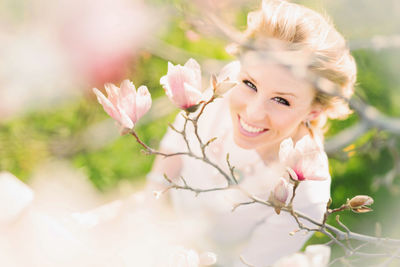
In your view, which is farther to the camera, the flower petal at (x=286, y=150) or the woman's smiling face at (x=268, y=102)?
the woman's smiling face at (x=268, y=102)

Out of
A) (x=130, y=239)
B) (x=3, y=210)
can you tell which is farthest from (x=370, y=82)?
(x=3, y=210)

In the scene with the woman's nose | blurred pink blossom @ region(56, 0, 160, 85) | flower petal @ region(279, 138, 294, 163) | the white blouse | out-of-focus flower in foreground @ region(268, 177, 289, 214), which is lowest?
the white blouse

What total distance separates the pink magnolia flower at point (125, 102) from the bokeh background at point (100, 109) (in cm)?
81

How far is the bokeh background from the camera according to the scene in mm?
1425

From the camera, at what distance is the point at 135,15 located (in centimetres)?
114

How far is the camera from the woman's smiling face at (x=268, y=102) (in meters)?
0.72

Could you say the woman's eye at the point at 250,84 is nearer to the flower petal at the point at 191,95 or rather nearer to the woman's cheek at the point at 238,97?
the woman's cheek at the point at 238,97

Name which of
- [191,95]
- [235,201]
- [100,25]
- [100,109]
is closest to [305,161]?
[191,95]

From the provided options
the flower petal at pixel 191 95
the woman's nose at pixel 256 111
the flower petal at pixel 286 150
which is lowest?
the flower petal at pixel 286 150

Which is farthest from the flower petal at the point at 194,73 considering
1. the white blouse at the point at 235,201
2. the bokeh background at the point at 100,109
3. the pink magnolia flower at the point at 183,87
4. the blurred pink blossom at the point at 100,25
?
the bokeh background at the point at 100,109

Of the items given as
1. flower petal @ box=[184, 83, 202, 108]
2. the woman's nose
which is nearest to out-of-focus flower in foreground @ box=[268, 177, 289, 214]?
flower petal @ box=[184, 83, 202, 108]

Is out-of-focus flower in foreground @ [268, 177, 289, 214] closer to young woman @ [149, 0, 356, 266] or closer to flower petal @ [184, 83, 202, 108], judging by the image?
young woman @ [149, 0, 356, 266]

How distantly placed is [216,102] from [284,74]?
Answer: 1.18ft

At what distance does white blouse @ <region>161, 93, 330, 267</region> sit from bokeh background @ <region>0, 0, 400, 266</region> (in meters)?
0.41
